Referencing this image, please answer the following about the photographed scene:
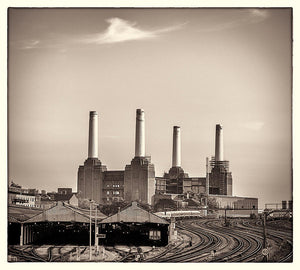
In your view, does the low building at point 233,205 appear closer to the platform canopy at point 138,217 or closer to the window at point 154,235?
the platform canopy at point 138,217

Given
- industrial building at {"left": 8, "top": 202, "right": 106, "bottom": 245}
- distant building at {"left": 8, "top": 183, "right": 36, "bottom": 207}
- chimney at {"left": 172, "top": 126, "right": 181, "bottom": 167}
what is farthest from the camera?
chimney at {"left": 172, "top": 126, "right": 181, "bottom": 167}

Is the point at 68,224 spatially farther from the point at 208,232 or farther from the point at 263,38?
the point at 263,38

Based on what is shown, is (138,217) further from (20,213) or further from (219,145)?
(20,213)

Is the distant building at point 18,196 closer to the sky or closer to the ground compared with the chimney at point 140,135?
closer to the ground

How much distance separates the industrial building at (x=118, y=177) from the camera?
1020 centimetres

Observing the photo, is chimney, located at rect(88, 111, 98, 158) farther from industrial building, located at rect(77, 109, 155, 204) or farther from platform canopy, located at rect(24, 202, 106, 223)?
platform canopy, located at rect(24, 202, 106, 223)

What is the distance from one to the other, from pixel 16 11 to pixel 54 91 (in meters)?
1.24

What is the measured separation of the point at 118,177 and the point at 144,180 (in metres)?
0.38

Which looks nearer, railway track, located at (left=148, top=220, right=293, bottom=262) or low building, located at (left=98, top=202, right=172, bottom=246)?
railway track, located at (left=148, top=220, right=293, bottom=262)

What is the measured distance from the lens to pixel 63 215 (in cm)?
1037

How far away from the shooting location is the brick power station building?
1020 cm

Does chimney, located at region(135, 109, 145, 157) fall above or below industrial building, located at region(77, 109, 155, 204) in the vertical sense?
above

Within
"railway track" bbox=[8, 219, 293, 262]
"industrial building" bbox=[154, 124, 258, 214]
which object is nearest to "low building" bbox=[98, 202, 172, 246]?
"railway track" bbox=[8, 219, 293, 262]

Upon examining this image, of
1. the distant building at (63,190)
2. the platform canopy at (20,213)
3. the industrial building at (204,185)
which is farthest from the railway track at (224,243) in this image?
the platform canopy at (20,213)
